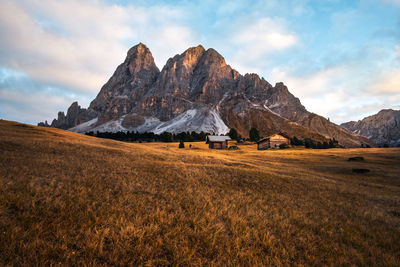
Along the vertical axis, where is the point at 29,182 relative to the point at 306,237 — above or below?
above

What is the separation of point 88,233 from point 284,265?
4.96 meters

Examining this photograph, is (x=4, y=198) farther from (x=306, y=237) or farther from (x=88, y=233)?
(x=306, y=237)

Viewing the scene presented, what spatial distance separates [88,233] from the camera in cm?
411

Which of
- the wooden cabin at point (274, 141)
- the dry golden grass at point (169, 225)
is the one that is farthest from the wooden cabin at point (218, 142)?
the dry golden grass at point (169, 225)

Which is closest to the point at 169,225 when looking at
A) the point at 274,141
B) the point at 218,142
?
the point at 218,142

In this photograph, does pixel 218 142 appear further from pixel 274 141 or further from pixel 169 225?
pixel 169 225

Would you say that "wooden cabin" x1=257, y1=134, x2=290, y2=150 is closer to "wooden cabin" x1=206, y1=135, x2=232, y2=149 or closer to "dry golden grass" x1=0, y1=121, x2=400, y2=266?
"wooden cabin" x1=206, y1=135, x2=232, y2=149

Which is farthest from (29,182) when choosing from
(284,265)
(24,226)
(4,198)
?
(284,265)

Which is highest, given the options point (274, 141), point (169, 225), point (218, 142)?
point (274, 141)

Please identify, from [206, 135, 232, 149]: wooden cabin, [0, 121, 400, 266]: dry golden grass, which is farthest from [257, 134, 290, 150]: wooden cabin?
[0, 121, 400, 266]: dry golden grass

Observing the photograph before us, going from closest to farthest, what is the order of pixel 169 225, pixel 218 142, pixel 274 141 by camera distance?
pixel 169 225
pixel 274 141
pixel 218 142

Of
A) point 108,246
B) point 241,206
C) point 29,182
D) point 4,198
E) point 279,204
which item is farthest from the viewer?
point 279,204

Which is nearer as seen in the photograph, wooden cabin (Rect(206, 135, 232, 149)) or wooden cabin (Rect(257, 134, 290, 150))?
wooden cabin (Rect(257, 134, 290, 150))

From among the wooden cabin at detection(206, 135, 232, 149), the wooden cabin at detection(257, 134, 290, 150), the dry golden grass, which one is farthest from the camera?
the wooden cabin at detection(206, 135, 232, 149)
